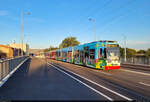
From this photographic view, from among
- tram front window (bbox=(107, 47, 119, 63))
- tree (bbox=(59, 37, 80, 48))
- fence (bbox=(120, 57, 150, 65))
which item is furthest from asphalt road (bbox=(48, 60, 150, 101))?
tree (bbox=(59, 37, 80, 48))

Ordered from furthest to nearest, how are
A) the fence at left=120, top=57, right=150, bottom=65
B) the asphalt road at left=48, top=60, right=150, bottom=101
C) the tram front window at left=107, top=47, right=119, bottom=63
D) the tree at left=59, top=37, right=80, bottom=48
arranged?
1. the tree at left=59, top=37, right=80, bottom=48
2. the fence at left=120, top=57, right=150, bottom=65
3. the tram front window at left=107, top=47, right=119, bottom=63
4. the asphalt road at left=48, top=60, right=150, bottom=101

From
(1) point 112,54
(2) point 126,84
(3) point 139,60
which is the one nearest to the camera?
(2) point 126,84

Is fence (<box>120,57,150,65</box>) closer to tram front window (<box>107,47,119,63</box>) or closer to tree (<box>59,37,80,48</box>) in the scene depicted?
tram front window (<box>107,47,119,63</box>)

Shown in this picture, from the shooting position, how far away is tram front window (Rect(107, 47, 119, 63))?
49.7 ft

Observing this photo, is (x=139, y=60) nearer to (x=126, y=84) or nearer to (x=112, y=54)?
(x=112, y=54)

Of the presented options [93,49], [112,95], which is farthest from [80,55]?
[112,95]

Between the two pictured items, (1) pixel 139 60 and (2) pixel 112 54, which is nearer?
(2) pixel 112 54

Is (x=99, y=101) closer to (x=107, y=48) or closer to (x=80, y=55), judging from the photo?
(x=107, y=48)

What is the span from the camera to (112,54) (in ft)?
50.6

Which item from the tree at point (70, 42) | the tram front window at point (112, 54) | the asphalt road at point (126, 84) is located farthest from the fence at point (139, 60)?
the tree at point (70, 42)

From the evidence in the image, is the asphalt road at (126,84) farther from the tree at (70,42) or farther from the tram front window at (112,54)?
the tree at (70,42)

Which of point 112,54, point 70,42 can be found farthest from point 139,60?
point 70,42

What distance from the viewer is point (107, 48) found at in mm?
15352

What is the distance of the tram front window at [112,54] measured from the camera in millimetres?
15148
